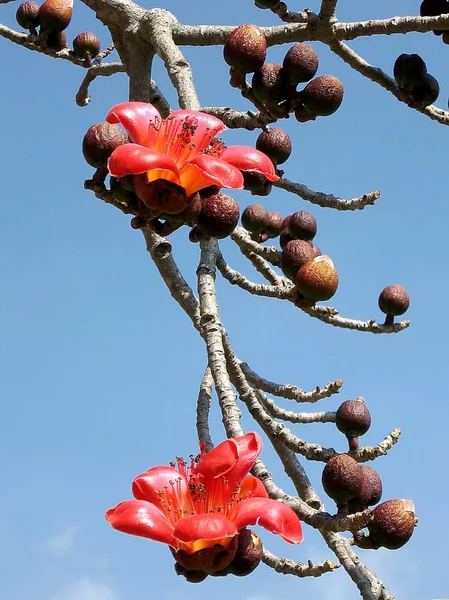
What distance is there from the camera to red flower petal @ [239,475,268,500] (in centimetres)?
169

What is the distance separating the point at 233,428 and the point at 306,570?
0.80 metres

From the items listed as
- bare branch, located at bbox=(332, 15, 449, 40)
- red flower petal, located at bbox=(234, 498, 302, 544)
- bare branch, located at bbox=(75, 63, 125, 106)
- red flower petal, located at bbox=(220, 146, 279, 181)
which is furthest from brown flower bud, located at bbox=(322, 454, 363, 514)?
bare branch, located at bbox=(75, 63, 125, 106)

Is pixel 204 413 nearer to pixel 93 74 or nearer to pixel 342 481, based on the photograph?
pixel 342 481

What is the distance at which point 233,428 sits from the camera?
181 centimetres

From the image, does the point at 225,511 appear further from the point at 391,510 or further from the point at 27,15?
the point at 27,15

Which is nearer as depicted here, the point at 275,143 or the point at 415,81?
the point at 275,143

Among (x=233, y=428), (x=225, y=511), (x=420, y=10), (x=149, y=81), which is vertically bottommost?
(x=225, y=511)

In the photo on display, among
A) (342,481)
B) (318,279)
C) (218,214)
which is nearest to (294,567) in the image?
(342,481)

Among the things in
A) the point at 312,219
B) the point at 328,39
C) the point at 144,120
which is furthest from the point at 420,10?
the point at 144,120

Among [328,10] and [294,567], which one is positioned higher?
[328,10]

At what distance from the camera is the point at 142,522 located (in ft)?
5.14

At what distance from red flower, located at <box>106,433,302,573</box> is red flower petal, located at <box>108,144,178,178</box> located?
1.80ft

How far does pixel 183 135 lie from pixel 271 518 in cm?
84

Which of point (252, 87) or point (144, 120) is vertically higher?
point (252, 87)
